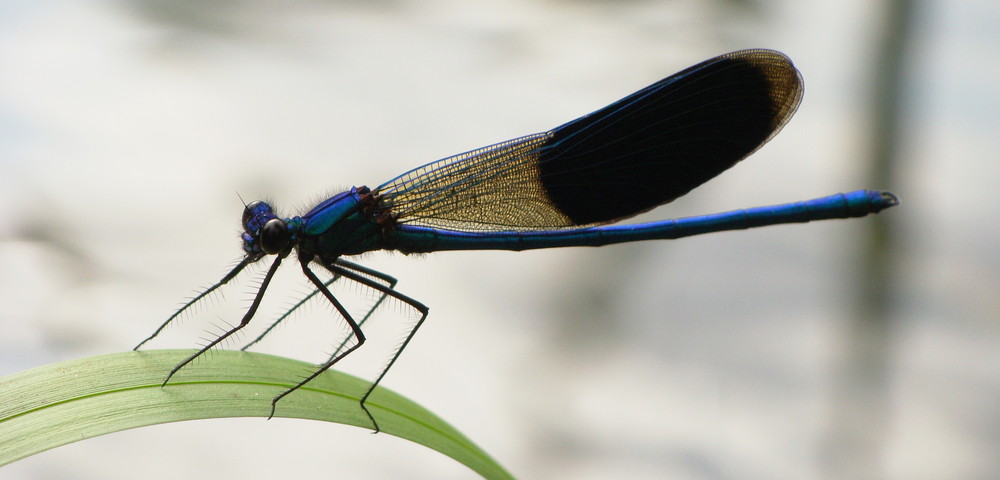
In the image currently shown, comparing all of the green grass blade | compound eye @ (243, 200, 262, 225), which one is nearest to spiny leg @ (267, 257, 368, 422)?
the green grass blade

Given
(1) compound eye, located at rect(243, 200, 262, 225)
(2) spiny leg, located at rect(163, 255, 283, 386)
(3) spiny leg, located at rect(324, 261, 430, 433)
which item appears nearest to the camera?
(2) spiny leg, located at rect(163, 255, 283, 386)

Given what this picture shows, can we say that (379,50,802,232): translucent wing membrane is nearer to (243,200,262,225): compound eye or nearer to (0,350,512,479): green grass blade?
(243,200,262,225): compound eye

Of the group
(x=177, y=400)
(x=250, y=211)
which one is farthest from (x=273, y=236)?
(x=177, y=400)

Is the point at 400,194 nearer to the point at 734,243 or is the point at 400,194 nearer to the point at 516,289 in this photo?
the point at 516,289

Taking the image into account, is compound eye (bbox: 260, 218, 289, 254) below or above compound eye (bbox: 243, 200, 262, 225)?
below

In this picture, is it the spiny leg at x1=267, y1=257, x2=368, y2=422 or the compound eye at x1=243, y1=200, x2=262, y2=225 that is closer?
the spiny leg at x1=267, y1=257, x2=368, y2=422

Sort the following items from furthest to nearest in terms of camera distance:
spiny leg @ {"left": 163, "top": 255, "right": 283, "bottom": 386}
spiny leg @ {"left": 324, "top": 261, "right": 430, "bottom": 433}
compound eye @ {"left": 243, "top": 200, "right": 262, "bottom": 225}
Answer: compound eye @ {"left": 243, "top": 200, "right": 262, "bottom": 225}
spiny leg @ {"left": 324, "top": 261, "right": 430, "bottom": 433}
spiny leg @ {"left": 163, "top": 255, "right": 283, "bottom": 386}

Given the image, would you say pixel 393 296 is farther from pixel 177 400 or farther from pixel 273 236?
pixel 177 400
